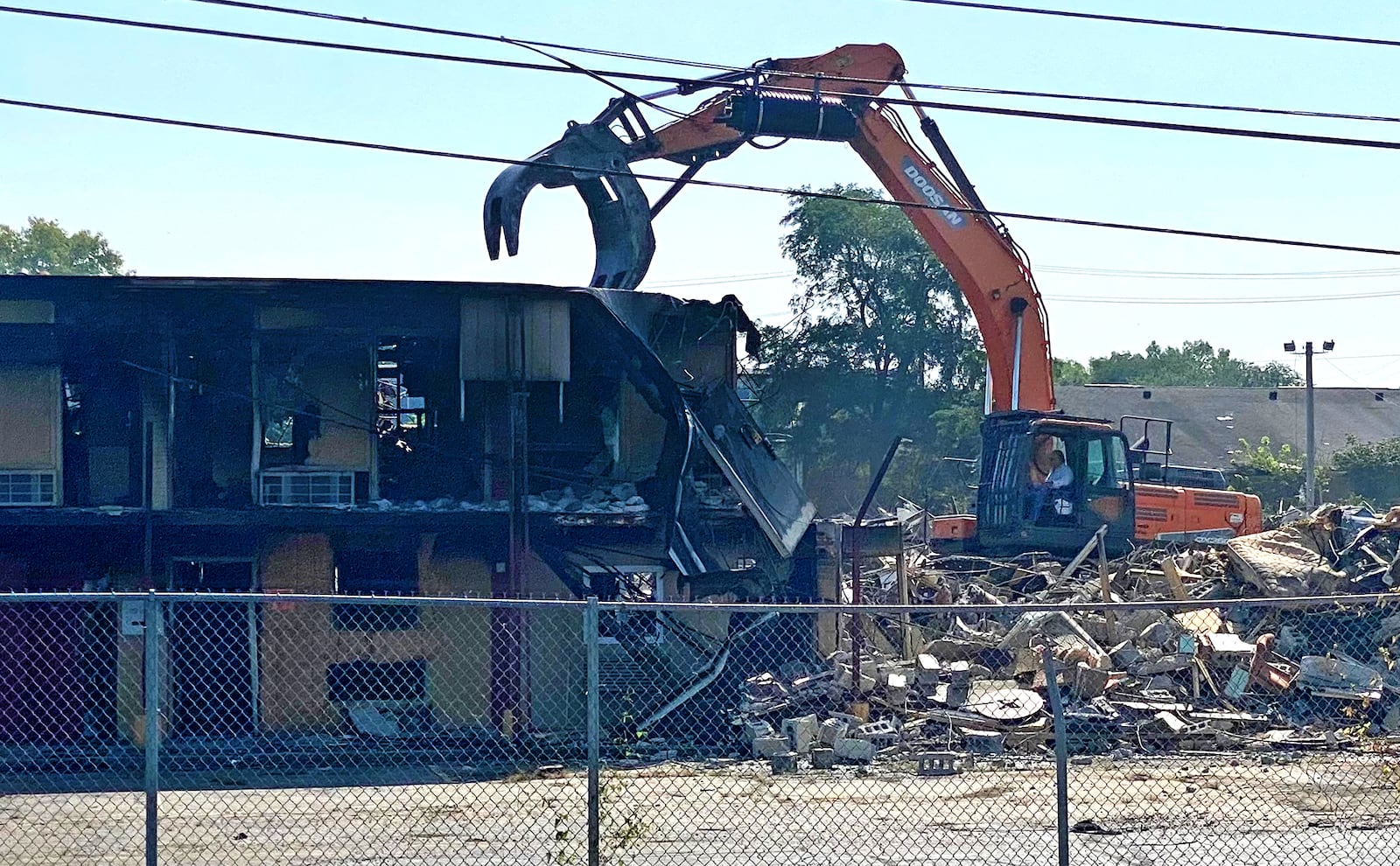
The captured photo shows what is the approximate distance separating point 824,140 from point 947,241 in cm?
242

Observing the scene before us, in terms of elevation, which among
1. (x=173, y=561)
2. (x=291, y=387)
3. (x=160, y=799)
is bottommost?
(x=160, y=799)

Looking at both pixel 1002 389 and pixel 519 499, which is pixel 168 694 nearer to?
pixel 519 499

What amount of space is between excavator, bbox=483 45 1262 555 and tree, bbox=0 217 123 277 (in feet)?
218

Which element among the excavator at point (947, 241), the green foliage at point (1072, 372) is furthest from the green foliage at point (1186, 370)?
the excavator at point (947, 241)

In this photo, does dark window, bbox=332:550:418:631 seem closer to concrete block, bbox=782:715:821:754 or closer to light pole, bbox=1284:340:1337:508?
concrete block, bbox=782:715:821:754

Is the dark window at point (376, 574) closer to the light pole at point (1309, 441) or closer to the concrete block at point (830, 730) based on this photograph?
the concrete block at point (830, 730)

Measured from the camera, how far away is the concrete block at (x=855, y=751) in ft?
41.0

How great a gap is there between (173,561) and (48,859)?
674cm

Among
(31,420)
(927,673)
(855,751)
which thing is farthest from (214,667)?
(927,673)

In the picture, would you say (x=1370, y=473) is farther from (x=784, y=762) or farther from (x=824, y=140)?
(x=784, y=762)

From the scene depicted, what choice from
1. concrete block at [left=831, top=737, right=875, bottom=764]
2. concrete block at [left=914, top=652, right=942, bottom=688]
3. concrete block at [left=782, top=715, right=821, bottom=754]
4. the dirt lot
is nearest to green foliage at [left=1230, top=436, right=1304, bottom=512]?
concrete block at [left=914, top=652, right=942, bottom=688]

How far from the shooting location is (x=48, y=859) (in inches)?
348

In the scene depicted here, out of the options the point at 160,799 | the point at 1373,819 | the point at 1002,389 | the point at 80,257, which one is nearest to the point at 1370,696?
the point at 1373,819

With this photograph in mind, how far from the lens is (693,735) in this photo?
13750mm
